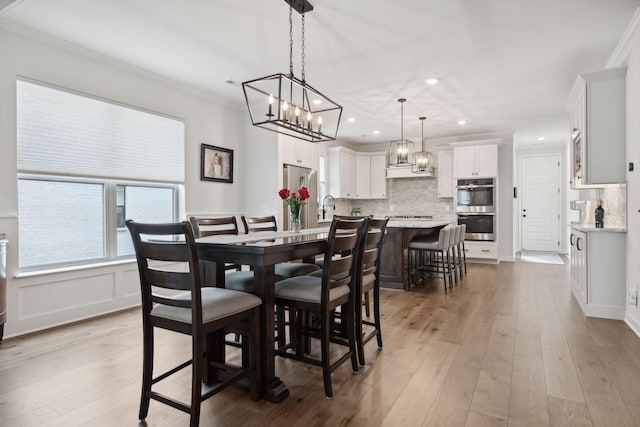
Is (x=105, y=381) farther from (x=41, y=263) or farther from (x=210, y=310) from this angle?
(x=41, y=263)

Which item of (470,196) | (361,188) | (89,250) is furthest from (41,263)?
(470,196)

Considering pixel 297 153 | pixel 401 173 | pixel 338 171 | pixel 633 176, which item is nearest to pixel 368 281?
pixel 633 176

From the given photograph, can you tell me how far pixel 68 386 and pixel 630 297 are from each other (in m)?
4.32

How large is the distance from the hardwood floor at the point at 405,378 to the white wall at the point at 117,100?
0.85 ft

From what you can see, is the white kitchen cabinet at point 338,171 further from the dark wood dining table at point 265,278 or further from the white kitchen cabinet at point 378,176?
the dark wood dining table at point 265,278

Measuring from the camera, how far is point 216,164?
16.2 ft

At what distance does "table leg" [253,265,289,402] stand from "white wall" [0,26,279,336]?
2.45 metres

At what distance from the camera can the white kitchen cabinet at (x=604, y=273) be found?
10.9ft

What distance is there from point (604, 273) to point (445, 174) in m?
4.39

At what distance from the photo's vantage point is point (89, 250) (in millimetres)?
3648

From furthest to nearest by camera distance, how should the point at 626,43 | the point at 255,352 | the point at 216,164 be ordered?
1. the point at 216,164
2. the point at 626,43
3. the point at 255,352

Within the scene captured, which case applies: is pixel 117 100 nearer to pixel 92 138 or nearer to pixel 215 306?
pixel 92 138

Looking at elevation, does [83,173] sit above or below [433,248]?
above

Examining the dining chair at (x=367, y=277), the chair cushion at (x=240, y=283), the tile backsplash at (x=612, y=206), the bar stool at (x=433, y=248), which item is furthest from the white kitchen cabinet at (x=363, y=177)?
the chair cushion at (x=240, y=283)
